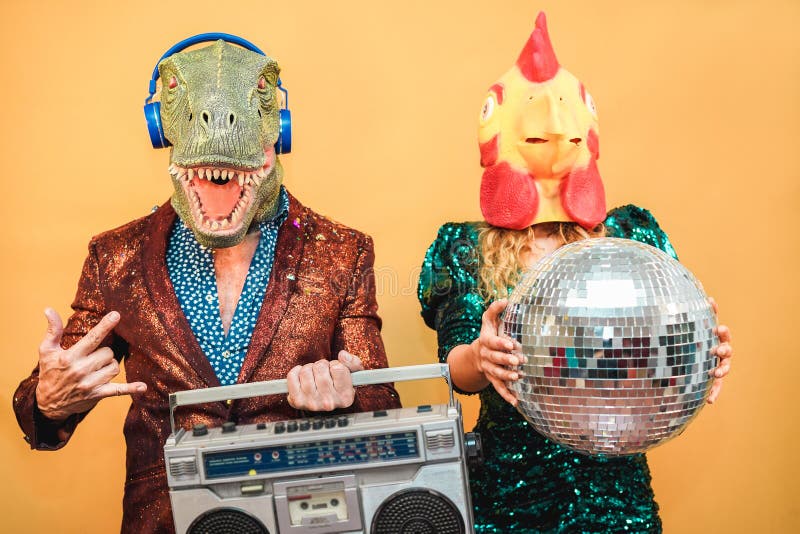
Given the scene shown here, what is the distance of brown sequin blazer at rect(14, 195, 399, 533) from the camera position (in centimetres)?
184

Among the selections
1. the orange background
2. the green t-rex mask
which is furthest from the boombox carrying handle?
the orange background

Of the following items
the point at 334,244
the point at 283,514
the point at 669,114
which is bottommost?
the point at 283,514

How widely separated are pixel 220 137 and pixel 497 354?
63 cm

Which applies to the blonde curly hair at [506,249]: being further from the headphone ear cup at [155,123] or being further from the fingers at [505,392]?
the headphone ear cup at [155,123]

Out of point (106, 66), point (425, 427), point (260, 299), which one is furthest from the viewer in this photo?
point (106, 66)

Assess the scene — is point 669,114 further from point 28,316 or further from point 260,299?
point 28,316

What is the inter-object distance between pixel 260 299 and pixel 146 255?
237 mm

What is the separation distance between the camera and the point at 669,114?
116 inches

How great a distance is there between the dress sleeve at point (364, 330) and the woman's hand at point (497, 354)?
0.28 meters

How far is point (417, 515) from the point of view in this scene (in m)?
1.49

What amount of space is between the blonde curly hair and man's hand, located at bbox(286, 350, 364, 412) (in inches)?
18.6

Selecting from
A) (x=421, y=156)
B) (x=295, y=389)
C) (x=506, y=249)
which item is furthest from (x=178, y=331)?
(x=421, y=156)

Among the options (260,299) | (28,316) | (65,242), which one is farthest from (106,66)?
(260,299)

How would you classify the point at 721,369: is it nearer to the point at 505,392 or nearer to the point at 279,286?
the point at 505,392
